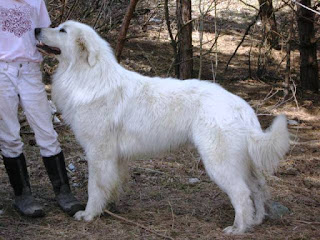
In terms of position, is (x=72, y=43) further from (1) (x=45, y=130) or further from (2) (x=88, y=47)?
(1) (x=45, y=130)

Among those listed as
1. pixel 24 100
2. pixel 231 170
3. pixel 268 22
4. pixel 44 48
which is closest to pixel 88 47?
pixel 44 48

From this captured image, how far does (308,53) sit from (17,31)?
7281mm

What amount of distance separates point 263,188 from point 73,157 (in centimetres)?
294

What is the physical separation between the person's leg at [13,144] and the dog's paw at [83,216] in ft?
1.13

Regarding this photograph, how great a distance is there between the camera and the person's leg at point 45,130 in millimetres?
4480

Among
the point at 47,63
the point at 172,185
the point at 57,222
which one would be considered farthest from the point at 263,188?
the point at 47,63

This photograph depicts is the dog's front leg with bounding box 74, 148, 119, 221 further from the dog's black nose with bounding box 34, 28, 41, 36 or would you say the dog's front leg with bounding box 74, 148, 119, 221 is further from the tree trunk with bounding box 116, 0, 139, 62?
the tree trunk with bounding box 116, 0, 139, 62

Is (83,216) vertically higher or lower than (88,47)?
lower

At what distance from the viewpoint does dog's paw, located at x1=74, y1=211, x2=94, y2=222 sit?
462 cm

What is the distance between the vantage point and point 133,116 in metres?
4.56

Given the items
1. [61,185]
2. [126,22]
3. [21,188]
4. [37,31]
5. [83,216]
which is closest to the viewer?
[37,31]

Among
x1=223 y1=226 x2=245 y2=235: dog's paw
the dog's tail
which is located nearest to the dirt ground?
x1=223 y1=226 x2=245 y2=235: dog's paw

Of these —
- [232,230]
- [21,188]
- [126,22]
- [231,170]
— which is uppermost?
[126,22]

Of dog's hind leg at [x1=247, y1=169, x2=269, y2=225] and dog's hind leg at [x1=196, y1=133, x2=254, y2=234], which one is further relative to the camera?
dog's hind leg at [x1=247, y1=169, x2=269, y2=225]
